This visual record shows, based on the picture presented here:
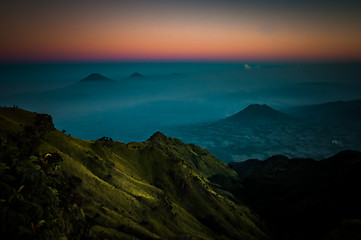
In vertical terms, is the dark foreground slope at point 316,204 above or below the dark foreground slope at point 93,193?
below

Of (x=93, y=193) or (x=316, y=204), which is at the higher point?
(x=93, y=193)

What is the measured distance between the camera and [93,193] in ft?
226

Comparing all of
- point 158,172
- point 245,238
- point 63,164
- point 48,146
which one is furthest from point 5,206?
point 245,238

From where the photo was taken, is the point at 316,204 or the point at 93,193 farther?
the point at 316,204

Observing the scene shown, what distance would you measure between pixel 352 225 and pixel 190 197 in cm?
8308

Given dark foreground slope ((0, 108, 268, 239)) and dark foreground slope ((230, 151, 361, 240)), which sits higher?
dark foreground slope ((0, 108, 268, 239))

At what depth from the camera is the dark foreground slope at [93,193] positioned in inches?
1230

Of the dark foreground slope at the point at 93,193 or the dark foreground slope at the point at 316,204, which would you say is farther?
the dark foreground slope at the point at 316,204

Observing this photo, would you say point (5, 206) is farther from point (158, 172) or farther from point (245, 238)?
point (245, 238)

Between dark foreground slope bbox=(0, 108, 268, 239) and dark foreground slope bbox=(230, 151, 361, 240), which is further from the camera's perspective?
dark foreground slope bbox=(230, 151, 361, 240)

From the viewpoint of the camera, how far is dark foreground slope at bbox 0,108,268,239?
1230 inches

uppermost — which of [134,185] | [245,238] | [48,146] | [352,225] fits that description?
[48,146]

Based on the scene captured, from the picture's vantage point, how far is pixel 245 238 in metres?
120

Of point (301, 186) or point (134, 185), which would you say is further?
point (301, 186)
